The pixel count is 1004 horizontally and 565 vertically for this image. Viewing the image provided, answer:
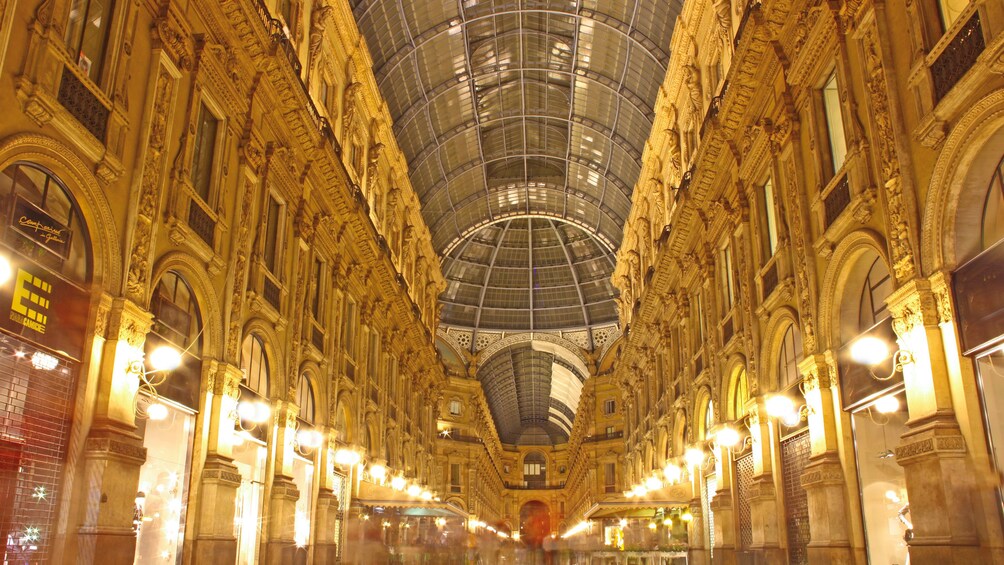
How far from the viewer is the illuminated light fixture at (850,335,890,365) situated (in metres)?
13.2

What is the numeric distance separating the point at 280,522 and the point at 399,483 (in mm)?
17498

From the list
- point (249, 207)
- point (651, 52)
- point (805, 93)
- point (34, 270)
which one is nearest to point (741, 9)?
point (805, 93)

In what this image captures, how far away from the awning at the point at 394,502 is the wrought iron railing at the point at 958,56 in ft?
74.2

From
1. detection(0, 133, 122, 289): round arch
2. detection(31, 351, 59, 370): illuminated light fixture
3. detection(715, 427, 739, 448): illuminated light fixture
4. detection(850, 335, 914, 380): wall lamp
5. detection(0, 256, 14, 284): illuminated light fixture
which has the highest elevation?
detection(0, 133, 122, 289): round arch

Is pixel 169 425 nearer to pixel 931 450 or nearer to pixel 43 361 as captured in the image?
pixel 43 361

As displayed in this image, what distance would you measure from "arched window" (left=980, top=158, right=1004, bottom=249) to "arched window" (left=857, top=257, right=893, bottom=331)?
9.01 ft

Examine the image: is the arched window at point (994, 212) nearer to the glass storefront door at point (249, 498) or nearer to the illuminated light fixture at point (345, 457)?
the glass storefront door at point (249, 498)

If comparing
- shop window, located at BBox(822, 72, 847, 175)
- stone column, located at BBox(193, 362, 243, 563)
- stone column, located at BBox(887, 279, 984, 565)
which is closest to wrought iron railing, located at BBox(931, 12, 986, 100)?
stone column, located at BBox(887, 279, 984, 565)

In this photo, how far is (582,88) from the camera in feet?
136

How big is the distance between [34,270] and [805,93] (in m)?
14.6

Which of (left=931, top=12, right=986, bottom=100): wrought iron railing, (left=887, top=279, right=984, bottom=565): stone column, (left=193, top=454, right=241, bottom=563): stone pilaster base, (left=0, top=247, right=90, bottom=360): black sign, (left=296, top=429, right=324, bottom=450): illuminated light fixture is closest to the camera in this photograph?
(left=0, top=247, right=90, bottom=360): black sign

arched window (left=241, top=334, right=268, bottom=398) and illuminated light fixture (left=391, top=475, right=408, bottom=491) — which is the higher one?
arched window (left=241, top=334, right=268, bottom=398)

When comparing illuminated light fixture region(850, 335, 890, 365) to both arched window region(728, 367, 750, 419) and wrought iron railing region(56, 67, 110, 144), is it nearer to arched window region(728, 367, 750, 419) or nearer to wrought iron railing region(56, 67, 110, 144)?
arched window region(728, 367, 750, 419)

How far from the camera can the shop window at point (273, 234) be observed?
21.2 metres
